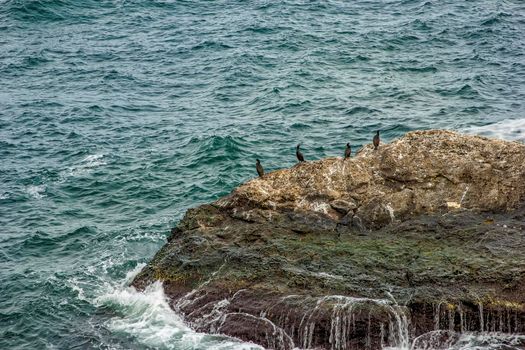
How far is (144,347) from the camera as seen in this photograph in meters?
18.9

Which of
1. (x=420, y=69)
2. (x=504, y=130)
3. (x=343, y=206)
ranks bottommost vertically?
(x=504, y=130)

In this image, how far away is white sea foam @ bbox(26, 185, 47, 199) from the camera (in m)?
30.4

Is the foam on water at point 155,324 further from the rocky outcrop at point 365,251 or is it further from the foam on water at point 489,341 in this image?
the foam on water at point 489,341

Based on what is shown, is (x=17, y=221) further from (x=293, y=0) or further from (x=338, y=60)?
(x=293, y=0)

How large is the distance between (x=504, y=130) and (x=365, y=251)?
1663 centimetres

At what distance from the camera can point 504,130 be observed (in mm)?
32094

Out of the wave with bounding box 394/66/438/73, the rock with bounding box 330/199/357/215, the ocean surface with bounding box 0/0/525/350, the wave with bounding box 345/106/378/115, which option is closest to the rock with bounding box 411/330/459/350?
the ocean surface with bounding box 0/0/525/350

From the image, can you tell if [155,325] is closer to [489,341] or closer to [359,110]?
[489,341]

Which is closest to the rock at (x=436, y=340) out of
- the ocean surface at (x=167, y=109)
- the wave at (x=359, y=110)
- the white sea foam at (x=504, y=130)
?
the ocean surface at (x=167, y=109)

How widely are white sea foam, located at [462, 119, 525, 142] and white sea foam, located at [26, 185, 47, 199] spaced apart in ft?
62.4

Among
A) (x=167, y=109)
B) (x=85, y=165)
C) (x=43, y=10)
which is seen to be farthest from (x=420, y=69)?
(x=43, y=10)

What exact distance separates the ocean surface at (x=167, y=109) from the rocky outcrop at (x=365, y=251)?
88 centimetres

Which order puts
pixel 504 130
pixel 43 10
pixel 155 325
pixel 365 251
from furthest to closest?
pixel 43 10, pixel 504 130, pixel 155 325, pixel 365 251

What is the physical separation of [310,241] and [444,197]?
3878mm
